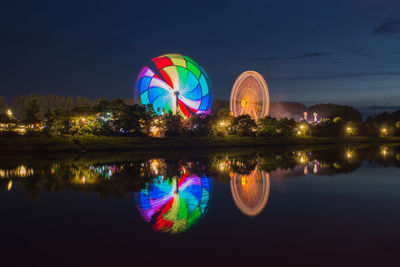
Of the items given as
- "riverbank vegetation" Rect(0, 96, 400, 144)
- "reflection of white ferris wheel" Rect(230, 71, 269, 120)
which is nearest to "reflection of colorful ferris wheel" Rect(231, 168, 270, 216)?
"riverbank vegetation" Rect(0, 96, 400, 144)

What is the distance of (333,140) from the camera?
4956cm

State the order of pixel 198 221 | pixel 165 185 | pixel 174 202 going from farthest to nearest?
pixel 165 185 → pixel 174 202 → pixel 198 221

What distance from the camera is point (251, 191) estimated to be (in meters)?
10.6

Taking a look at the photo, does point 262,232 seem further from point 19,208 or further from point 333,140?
point 333,140

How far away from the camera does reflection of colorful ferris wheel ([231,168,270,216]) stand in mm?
8633

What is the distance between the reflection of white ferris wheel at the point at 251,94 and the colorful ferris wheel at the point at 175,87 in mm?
4002

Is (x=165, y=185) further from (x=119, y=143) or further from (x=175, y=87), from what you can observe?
(x=175, y=87)

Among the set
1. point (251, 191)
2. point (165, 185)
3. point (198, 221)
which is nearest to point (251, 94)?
point (165, 185)

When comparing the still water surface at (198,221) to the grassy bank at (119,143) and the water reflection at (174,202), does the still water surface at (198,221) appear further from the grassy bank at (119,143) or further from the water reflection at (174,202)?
the grassy bank at (119,143)

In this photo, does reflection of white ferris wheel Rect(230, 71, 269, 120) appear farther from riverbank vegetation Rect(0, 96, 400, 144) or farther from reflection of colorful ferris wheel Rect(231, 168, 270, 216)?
reflection of colorful ferris wheel Rect(231, 168, 270, 216)

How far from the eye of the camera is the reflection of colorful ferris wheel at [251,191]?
863cm

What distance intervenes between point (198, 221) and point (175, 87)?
34.1 meters

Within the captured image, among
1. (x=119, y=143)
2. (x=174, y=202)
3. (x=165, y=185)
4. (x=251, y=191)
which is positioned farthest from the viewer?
(x=119, y=143)

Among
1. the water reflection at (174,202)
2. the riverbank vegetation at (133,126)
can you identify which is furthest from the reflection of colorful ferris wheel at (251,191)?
the riverbank vegetation at (133,126)
